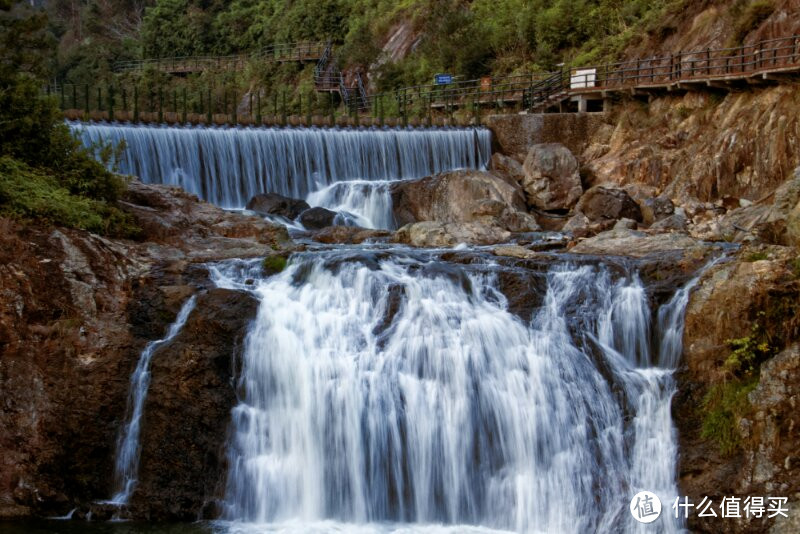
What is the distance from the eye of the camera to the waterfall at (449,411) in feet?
38.1

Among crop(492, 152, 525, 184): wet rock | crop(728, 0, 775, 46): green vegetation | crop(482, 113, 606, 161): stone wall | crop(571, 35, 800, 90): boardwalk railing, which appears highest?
crop(728, 0, 775, 46): green vegetation

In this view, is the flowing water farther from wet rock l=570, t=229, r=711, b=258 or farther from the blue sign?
the blue sign

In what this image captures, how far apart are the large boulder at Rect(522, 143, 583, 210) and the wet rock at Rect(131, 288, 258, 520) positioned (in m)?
14.7

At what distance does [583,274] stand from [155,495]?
23.6 feet

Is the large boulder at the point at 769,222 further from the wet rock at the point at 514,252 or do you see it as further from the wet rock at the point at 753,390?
the wet rock at the point at 514,252

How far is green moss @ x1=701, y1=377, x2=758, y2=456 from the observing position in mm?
11203

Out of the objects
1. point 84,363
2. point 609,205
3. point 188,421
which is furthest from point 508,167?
point 84,363

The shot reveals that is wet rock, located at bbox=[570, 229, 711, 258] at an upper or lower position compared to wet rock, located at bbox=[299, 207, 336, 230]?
lower

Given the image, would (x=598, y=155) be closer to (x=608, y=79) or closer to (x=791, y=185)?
(x=608, y=79)

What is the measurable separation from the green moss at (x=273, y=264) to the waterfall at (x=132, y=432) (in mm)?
2087

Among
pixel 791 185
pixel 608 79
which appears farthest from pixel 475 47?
pixel 791 185

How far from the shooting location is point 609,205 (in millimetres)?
22672
